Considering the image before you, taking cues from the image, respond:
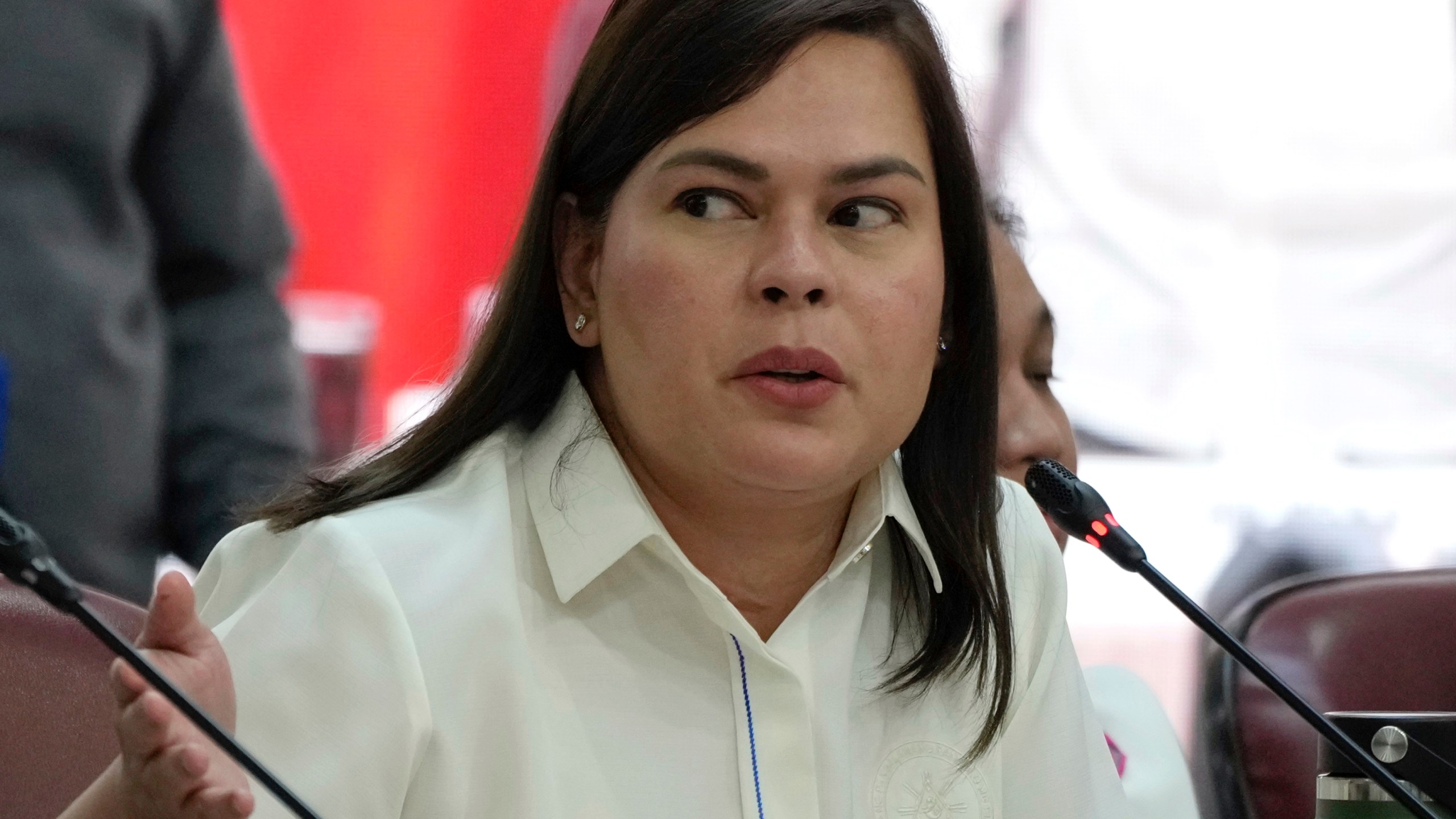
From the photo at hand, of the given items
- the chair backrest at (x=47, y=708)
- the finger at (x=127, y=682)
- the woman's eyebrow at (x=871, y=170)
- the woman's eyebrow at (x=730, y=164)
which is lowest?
the chair backrest at (x=47, y=708)

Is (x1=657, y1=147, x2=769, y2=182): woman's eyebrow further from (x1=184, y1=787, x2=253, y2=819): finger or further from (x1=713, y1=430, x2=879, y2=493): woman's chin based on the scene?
(x1=184, y1=787, x2=253, y2=819): finger

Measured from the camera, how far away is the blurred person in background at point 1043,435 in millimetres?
1851

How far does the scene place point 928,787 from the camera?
1.41 m

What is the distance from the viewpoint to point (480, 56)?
→ 2.72 m

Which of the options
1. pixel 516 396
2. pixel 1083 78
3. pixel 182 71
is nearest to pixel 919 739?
pixel 516 396

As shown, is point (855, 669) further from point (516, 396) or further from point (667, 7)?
point (667, 7)

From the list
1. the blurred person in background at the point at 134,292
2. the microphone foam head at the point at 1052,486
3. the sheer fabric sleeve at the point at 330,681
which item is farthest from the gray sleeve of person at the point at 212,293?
the microphone foam head at the point at 1052,486

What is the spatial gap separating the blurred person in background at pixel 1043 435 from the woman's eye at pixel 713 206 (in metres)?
0.60

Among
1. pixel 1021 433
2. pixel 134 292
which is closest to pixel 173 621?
pixel 1021 433

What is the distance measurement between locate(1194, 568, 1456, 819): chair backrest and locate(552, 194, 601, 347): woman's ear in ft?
2.77

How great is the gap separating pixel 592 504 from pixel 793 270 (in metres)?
0.27

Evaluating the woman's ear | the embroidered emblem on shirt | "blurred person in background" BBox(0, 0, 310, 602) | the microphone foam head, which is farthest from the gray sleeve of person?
the microphone foam head

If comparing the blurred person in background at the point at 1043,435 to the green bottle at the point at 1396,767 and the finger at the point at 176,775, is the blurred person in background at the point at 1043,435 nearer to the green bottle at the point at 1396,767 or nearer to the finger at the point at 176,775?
the green bottle at the point at 1396,767

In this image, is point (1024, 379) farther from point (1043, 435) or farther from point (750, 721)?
point (750, 721)
